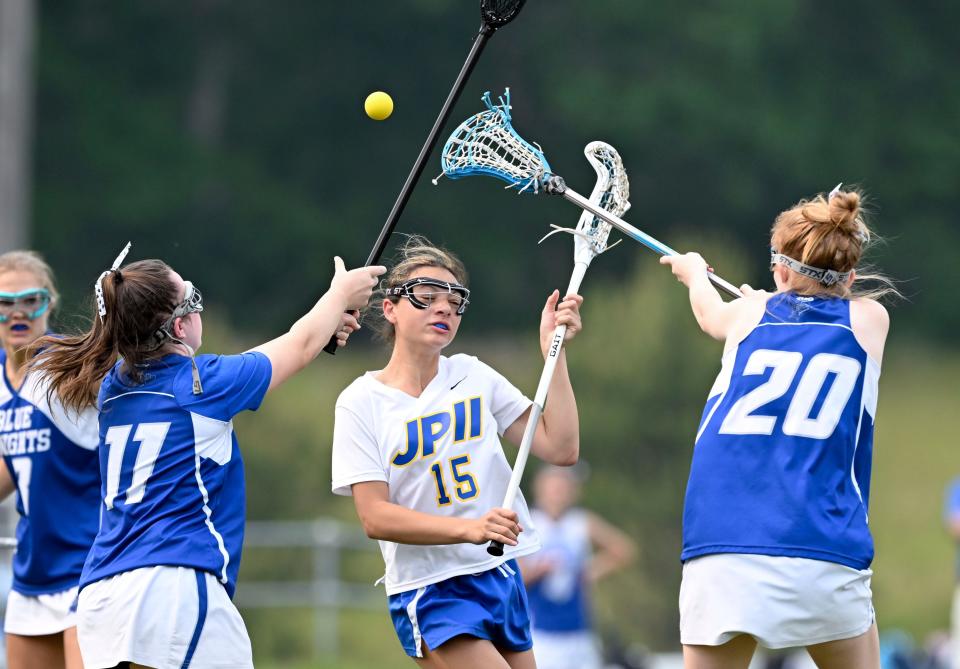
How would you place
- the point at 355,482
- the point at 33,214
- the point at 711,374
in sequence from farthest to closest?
the point at 33,214, the point at 711,374, the point at 355,482

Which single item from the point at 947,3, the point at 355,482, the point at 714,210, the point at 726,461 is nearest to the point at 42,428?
the point at 355,482

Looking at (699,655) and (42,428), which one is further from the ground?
(42,428)

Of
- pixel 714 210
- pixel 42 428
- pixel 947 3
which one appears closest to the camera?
pixel 42 428

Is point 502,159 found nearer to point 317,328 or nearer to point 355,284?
point 355,284

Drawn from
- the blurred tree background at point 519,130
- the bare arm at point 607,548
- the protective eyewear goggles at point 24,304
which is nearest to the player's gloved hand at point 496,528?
the protective eyewear goggles at point 24,304

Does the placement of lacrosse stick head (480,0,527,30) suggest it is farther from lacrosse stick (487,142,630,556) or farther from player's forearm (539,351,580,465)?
player's forearm (539,351,580,465)

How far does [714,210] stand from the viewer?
2877cm

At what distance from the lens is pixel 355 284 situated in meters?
4.86

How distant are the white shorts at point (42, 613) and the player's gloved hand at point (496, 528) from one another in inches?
57.6

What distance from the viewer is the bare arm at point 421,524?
4520 mm

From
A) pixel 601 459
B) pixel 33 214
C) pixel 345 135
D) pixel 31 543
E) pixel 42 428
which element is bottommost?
pixel 31 543

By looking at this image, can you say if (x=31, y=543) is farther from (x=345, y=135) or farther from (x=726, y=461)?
(x=345, y=135)

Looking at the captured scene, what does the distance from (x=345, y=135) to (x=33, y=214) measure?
240 inches

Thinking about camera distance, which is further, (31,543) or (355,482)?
(31,543)
